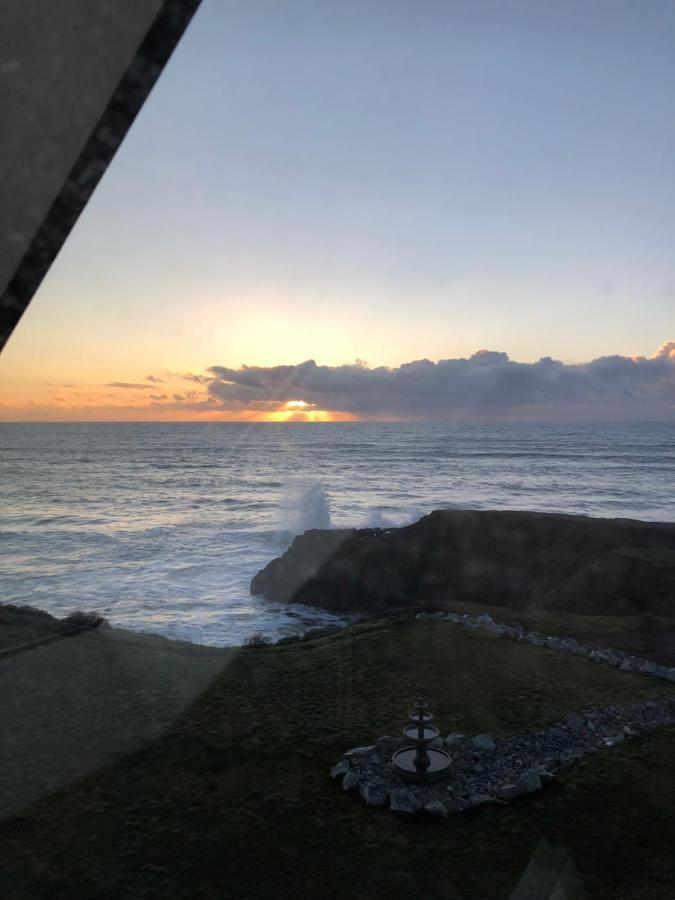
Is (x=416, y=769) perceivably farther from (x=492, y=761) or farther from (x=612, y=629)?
(x=612, y=629)

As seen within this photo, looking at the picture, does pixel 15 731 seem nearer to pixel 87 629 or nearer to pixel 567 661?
pixel 87 629

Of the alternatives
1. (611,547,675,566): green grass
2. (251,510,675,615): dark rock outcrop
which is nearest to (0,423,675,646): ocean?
(251,510,675,615): dark rock outcrop

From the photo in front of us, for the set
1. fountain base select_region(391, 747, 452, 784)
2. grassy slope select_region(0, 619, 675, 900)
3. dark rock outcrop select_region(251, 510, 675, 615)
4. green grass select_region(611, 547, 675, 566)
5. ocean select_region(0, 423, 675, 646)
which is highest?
fountain base select_region(391, 747, 452, 784)

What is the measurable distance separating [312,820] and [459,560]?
22.4 meters

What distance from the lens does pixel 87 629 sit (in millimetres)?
16531

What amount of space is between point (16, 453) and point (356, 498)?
285 ft

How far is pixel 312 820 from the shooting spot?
26.1ft

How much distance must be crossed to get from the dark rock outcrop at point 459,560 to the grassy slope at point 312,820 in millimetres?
15420

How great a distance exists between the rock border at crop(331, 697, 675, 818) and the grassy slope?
0.67 ft

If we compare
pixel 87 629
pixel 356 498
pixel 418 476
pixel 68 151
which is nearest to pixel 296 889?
pixel 68 151

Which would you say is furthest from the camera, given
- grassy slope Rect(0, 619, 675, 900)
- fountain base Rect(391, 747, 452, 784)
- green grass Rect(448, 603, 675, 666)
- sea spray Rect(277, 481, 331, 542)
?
sea spray Rect(277, 481, 331, 542)

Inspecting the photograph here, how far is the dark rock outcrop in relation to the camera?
27.4 metres

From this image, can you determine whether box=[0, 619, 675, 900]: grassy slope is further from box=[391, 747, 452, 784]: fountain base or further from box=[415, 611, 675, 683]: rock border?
box=[415, 611, 675, 683]: rock border

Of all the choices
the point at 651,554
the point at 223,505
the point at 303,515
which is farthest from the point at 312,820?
the point at 223,505
